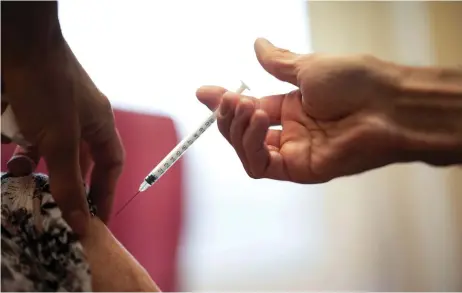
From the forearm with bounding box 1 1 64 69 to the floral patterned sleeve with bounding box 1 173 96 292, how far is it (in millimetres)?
165

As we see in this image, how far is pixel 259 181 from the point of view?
2.81ft

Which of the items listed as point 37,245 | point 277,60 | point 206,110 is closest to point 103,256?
point 37,245

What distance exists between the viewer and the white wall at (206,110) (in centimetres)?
83

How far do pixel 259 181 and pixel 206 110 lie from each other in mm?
154

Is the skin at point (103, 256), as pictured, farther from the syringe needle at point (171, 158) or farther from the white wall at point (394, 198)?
the white wall at point (394, 198)

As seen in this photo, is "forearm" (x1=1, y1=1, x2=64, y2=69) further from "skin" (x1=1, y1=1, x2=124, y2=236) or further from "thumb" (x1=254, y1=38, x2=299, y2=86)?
"thumb" (x1=254, y1=38, x2=299, y2=86)

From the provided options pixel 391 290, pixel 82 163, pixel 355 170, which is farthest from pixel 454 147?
pixel 82 163

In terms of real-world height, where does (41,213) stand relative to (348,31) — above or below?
below

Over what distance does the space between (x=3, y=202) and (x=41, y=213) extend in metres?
0.05

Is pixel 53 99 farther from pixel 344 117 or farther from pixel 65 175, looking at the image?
pixel 344 117

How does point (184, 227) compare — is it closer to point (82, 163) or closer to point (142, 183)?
point (142, 183)

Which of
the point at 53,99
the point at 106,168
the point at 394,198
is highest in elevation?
the point at 53,99

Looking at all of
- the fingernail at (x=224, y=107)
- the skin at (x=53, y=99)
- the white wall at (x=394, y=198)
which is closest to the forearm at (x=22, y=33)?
the skin at (x=53, y=99)

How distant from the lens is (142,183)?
2.60ft
